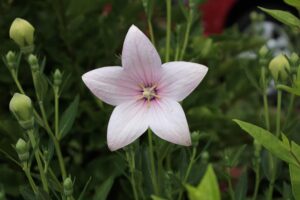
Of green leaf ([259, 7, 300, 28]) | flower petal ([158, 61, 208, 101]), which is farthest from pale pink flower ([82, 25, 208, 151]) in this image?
green leaf ([259, 7, 300, 28])

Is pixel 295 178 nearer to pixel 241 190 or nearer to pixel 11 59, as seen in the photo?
pixel 241 190

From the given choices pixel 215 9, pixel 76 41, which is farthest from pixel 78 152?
pixel 215 9

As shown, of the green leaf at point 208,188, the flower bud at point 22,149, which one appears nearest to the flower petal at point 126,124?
the flower bud at point 22,149

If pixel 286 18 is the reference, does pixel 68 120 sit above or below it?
below

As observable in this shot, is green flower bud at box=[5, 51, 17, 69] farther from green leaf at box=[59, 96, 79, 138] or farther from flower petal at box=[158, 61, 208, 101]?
flower petal at box=[158, 61, 208, 101]

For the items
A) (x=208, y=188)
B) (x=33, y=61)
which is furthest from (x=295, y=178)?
A: (x=33, y=61)

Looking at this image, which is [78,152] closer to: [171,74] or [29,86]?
[29,86]

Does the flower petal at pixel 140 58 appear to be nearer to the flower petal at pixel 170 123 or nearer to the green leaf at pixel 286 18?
the flower petal at pixel 170 123
